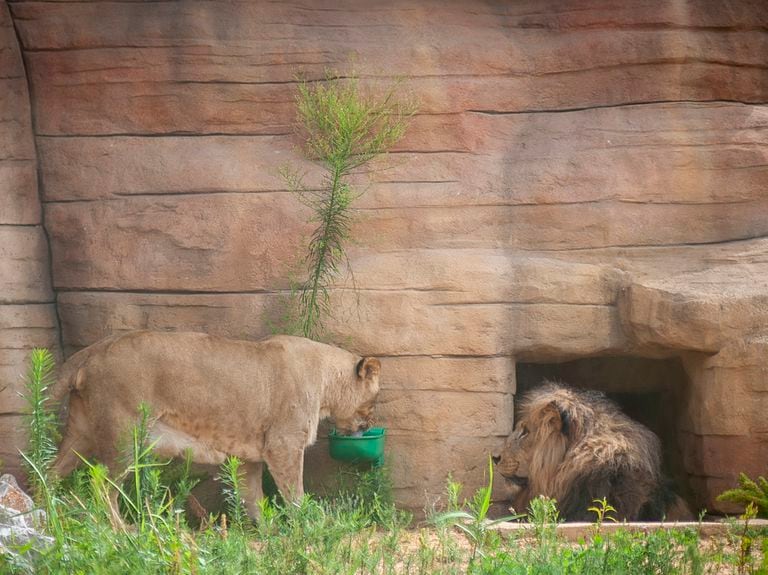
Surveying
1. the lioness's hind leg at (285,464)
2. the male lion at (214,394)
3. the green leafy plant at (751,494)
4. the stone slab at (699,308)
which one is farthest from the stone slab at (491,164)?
the green leafy plant at (751,494)

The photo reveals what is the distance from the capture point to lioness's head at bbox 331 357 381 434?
25.5 feet

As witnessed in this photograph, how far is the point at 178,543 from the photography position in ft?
14.3

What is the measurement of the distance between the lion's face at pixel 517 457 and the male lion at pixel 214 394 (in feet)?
3.59

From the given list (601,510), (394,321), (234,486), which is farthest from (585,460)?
(234,486)

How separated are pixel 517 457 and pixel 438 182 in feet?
7.43

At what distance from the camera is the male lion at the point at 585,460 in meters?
7.23

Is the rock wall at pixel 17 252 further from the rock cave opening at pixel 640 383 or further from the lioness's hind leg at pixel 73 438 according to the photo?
the rock cave opening at pixel 640 383

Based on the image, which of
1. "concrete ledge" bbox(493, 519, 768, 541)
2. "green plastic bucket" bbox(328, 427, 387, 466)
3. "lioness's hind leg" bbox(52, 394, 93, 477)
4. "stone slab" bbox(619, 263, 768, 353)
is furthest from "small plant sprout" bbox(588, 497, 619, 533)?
"lioness's hind leg" bbox(52, 394, 93, 477)

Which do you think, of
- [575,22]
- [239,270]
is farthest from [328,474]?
[575,22]

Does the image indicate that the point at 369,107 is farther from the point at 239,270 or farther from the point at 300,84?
the point at 239,270

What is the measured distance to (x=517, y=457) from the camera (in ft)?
25.2

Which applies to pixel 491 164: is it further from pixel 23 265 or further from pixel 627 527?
pixel 23 265

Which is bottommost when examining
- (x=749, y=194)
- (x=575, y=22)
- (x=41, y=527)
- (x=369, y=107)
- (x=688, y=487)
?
(x=688, y=487)

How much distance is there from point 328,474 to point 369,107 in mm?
2925
